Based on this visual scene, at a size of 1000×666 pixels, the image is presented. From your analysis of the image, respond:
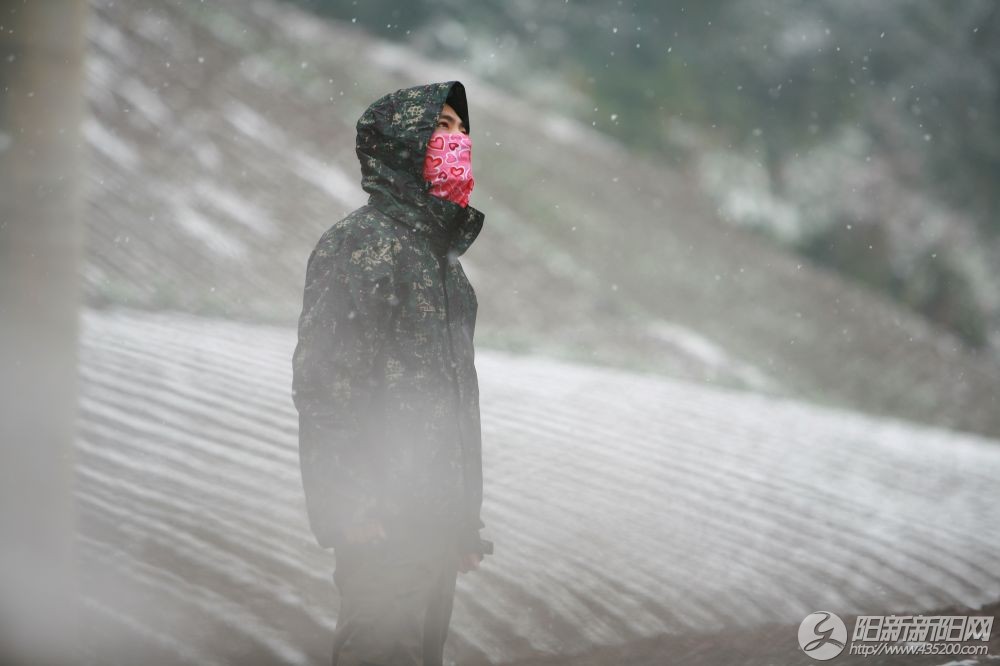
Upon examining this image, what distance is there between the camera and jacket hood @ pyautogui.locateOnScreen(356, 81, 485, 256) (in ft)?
7.00

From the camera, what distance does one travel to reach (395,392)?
206 centimetres

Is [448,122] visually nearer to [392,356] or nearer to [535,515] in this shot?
[392,356]

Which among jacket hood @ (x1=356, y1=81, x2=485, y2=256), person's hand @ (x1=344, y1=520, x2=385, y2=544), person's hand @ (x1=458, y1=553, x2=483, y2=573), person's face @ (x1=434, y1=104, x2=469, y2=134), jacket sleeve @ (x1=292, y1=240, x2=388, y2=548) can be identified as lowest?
person's hand @ (x1=458, y1=553, x2=483, y2=573)

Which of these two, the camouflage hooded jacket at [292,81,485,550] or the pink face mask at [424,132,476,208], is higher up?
the pink face mask at [424,132,476,208]

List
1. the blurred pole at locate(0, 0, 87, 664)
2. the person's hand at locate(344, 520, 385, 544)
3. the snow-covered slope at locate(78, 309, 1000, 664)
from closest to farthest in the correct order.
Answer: the person's hand at locate(344, 520, 385, 544) < the blurred pole at locate(0, 0, 87, 664) < the snow-covered slope at locate(78, 309, 1000, 664)

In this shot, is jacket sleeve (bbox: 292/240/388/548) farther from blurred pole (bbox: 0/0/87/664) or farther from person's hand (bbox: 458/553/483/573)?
blurred pole (bbox: 0/0/87/664)

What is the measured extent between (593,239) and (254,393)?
4246 millimetres

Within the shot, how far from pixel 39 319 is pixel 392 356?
34.7 inches

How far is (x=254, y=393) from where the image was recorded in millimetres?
4523

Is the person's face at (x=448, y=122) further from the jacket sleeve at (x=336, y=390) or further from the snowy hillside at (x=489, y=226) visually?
the snowy hillside at (x=489, y=226)

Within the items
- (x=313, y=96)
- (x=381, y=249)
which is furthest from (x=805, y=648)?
(x=313, y=96)

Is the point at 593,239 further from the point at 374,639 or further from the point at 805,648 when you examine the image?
the point at 374,639

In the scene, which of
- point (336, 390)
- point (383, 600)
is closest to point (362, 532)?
point (383, 600)

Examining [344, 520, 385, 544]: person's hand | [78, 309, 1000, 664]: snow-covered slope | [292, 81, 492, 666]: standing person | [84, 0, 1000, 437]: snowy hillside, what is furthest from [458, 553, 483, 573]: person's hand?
[84, 0, 1000, 437]: snowy hillside
